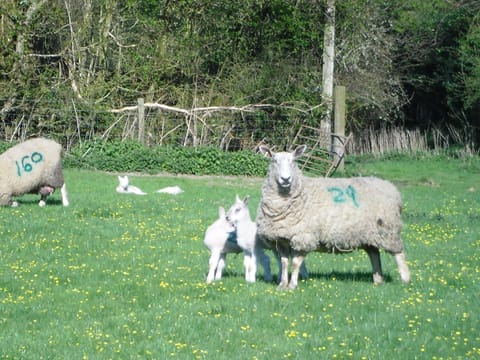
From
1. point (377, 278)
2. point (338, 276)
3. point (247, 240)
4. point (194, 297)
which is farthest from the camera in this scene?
point (338, 276)

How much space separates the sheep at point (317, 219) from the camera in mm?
11039

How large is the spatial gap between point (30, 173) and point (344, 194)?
8.39 meters

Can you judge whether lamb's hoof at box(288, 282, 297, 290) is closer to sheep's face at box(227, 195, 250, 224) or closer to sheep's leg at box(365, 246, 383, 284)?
sheep's face at box(227, 195, 250, 224)

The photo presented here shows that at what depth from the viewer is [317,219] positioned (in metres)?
11.2

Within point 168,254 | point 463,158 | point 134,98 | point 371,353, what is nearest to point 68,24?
point 134,98

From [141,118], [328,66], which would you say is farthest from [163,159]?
[328,66]

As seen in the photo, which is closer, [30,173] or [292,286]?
[292,286]

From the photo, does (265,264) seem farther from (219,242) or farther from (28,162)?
(28,162)

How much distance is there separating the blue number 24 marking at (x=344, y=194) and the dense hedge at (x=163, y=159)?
1420cm

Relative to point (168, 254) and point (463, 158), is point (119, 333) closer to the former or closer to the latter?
point (168, 254)

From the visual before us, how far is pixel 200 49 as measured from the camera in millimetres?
30109

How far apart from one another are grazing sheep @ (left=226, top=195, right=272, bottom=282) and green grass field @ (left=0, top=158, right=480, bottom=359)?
264mm

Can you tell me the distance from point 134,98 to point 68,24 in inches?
124

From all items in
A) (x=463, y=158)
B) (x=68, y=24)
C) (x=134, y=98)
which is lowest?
(x=463, y=158)
